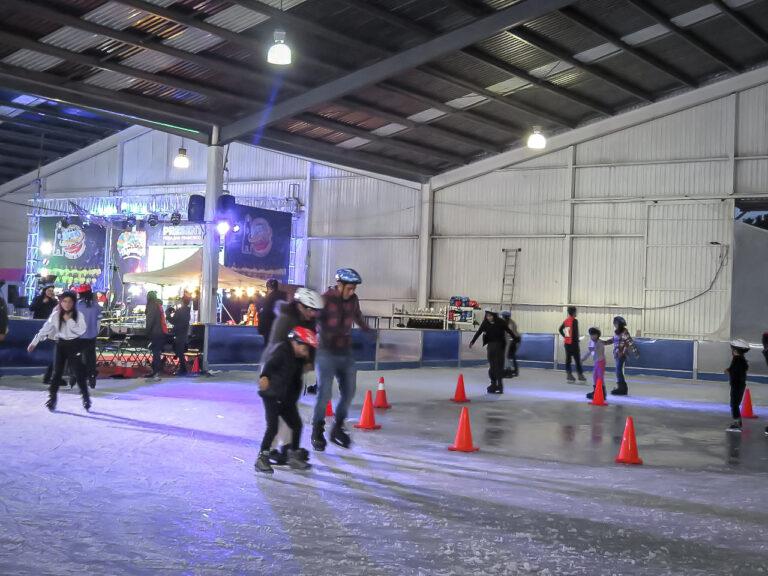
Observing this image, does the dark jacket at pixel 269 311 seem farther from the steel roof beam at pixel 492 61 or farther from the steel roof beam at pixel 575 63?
the steel roof beam at pixel 575 63

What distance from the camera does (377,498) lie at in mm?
6797

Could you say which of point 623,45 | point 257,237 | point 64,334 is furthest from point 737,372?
point 257,237

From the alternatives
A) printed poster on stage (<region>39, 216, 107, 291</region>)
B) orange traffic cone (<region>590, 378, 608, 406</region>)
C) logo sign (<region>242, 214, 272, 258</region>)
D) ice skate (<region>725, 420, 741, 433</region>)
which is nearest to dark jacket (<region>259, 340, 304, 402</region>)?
ice skate (<region>725, 420, 741, 433</region>)

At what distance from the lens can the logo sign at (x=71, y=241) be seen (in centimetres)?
3488

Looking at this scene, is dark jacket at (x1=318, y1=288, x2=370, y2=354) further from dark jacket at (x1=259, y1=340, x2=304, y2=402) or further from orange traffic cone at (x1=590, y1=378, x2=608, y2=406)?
orange traffic cone at (x1=590, y1=378, x2=608, y2=406)

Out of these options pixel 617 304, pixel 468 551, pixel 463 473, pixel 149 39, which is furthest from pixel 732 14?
pixel 468 551

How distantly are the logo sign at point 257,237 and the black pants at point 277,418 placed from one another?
22117mm

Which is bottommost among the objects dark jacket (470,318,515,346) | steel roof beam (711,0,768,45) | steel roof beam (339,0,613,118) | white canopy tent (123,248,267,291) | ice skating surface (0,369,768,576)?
ice skating surface (0,369,768,576)

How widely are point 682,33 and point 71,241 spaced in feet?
79.9

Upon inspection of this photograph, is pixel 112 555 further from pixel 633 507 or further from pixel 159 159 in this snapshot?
pixel 159 159

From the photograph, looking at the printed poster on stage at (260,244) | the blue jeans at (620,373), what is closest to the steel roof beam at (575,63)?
the blue jeans at (620,373)

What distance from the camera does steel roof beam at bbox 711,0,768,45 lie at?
21.2 m

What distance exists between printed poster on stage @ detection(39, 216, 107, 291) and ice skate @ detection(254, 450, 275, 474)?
29191mm

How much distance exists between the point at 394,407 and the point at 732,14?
14.6 metres
